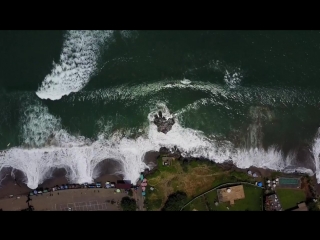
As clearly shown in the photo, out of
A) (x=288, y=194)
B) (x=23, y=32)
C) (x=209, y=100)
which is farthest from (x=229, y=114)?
(x=23, y=32)

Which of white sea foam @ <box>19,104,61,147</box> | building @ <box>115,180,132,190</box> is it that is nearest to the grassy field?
building @ <box>115,180,132,190</box>

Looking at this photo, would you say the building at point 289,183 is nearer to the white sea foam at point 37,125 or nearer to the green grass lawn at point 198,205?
the green grass lawn at point 198,205

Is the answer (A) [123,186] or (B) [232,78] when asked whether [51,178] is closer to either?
(A) [123,186]

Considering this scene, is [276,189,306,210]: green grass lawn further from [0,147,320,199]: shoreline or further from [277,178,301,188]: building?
[0,147,320,199]: shoreline

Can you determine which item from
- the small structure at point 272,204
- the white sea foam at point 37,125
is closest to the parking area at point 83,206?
the white sea foam at point 37,125

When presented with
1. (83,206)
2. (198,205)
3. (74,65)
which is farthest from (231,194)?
(74,65)

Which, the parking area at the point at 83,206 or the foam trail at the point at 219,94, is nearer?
the parking area at the point at 83,206
